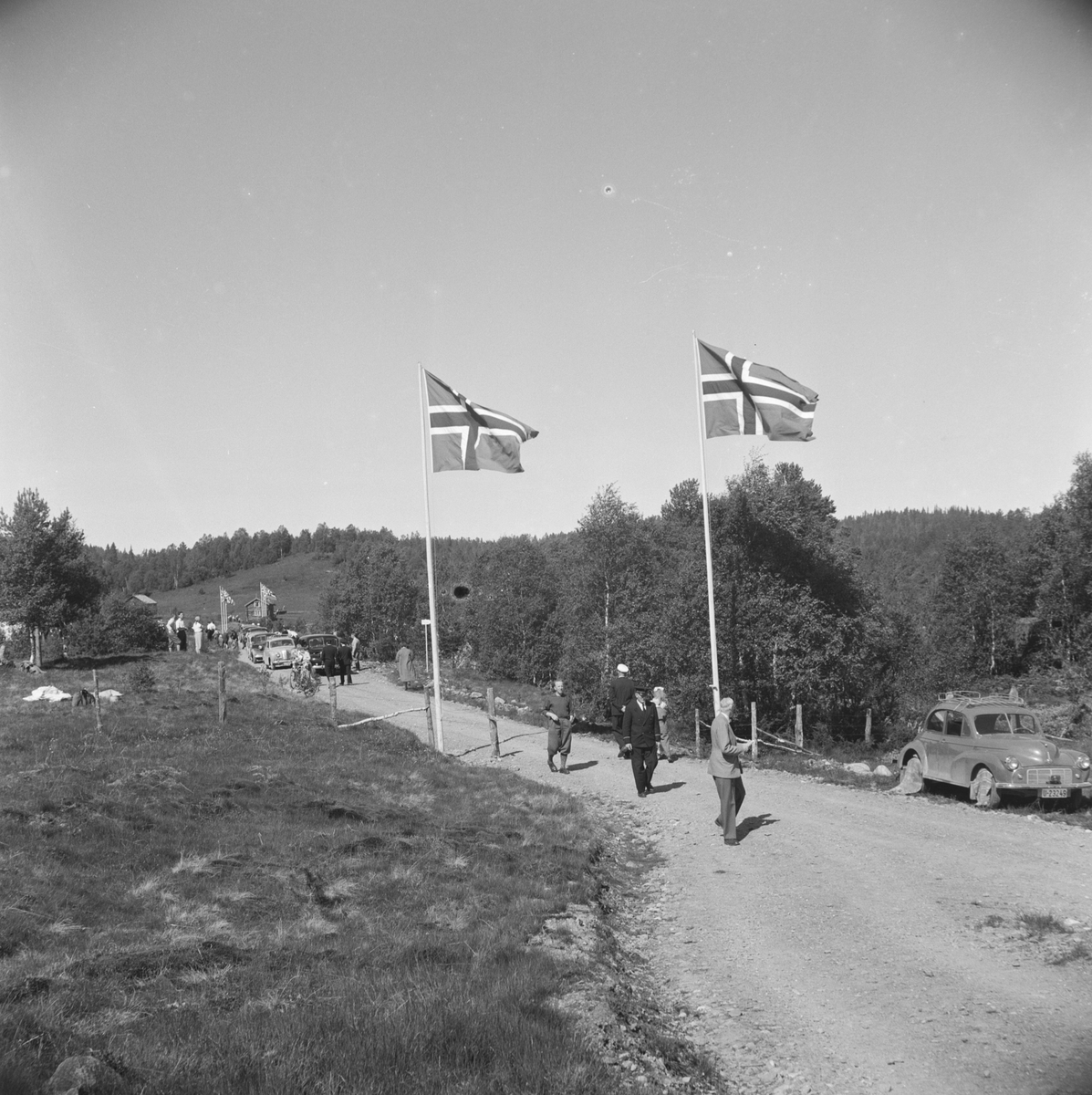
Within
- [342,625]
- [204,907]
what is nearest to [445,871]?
[204,907]

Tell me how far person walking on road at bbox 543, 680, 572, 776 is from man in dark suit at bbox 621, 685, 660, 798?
2610 millimetres

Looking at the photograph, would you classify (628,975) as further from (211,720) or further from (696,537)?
(696,537)

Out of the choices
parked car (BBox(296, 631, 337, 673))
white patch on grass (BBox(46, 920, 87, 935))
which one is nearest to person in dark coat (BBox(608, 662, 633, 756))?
white patch on grass (BBox(46, 920, 87, 935))

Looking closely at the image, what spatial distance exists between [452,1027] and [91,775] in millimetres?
10524

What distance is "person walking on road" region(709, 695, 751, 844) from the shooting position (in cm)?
1200

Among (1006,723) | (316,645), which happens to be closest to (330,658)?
(316,645)

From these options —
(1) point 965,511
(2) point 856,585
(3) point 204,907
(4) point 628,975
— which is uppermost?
(1) point 965,511

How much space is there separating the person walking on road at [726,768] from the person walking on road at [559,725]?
6.49 metres

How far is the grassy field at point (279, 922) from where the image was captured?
16.0ft

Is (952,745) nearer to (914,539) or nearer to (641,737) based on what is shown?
(641,737)

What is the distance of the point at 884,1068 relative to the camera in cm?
554

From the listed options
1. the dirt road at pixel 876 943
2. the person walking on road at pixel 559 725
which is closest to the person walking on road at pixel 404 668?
the person walking on road at pixel 559 725

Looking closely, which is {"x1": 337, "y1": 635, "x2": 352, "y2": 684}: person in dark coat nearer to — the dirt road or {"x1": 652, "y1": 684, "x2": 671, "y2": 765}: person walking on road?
{"x1": 652, "y1": 684, "x2": 671, "y2": 765}: person walking on road

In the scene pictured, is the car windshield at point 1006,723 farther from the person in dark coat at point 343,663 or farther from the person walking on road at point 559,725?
the person in dark coat at point 343,663
